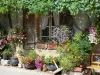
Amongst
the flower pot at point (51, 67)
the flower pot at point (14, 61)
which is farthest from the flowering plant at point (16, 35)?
the flower pot at point (51, 67)

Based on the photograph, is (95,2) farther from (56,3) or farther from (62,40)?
(62,40)

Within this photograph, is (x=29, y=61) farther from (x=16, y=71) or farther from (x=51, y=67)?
(x=51, y=67)

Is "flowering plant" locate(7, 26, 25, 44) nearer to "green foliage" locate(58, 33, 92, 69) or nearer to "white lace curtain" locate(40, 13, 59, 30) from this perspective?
"white lace curtain" locate(40, 13, 59, 30)

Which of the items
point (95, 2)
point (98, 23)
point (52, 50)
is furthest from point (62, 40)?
point (95, 2)

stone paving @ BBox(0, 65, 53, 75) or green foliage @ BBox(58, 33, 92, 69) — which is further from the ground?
green foliage @ BBox(58, 33, 92, 69)

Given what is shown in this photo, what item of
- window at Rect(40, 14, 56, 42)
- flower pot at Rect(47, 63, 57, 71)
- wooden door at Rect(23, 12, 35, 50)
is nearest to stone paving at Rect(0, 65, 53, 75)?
flower pot at Rect(47, 63, 57, 71)

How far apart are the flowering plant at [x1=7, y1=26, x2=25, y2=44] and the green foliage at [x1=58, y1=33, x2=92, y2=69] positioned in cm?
212

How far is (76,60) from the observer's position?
9.16m

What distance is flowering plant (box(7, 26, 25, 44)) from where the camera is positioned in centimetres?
1099

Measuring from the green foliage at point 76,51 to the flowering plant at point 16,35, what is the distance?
2120mm

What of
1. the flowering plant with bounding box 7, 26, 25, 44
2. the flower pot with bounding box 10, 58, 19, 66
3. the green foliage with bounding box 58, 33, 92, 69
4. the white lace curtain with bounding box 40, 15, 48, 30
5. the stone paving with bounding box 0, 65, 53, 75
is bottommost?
the stone paving with bounding box 0, 65, 53, 75

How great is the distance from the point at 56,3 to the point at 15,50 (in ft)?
11.2

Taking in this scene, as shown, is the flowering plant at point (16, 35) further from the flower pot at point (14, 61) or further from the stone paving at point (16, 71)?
the stone paving at point (16, 71)

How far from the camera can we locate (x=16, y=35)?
11000 millimetres
